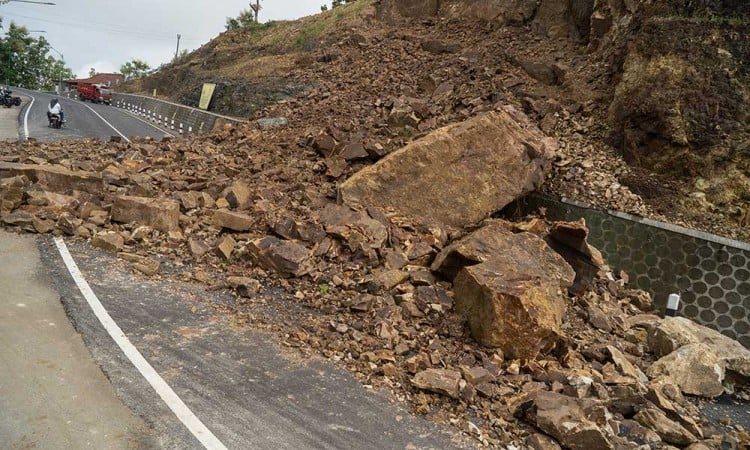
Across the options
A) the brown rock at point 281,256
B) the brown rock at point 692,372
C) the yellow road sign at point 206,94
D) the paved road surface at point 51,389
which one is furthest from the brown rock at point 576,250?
the yellow road sign at point 206,94

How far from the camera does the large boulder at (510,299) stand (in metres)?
5.63

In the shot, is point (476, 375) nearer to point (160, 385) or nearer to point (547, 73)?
point (160, 385)

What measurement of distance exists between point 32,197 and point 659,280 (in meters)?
11.4

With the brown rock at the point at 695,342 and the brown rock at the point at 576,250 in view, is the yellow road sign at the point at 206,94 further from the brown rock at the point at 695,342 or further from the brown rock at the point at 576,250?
the brown rock at the point at 695,342

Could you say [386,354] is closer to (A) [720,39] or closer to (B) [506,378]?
(B) [506,378]

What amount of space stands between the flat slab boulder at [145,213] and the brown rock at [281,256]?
187cm

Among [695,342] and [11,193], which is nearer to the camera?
[695,342]

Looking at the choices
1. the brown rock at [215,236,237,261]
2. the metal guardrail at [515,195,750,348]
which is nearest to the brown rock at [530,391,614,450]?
the brown rock at [215,236,237,261]

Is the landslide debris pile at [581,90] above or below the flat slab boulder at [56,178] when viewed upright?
above

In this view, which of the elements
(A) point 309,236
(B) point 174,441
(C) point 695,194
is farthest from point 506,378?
(C) point 695,194

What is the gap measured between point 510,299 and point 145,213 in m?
6.36

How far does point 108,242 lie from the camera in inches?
302

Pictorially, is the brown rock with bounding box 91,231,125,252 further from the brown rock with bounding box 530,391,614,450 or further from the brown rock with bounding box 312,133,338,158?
the brown rock with bounding box 530,391,614,450

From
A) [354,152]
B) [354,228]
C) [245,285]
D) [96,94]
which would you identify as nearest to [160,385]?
[245,285]
